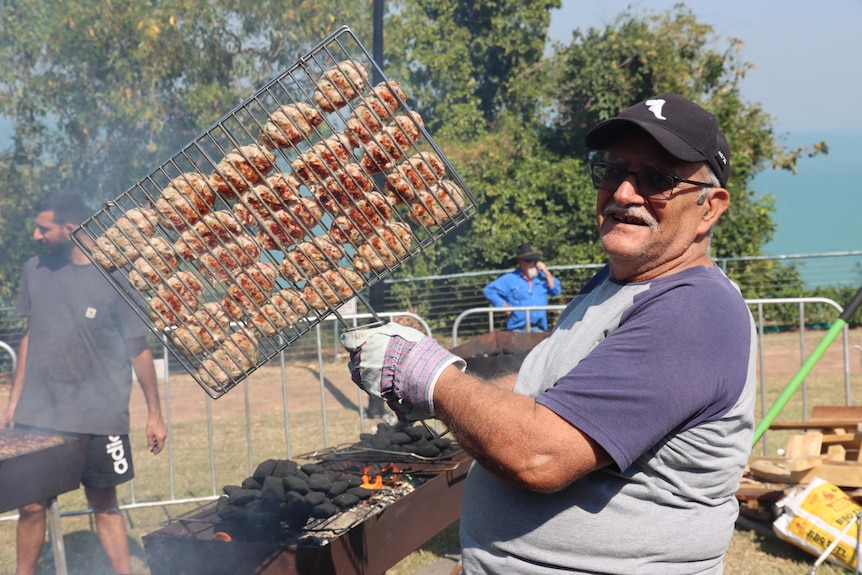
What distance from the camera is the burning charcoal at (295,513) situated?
3729mm

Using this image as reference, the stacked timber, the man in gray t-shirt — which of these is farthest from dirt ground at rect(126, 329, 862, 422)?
the man in gray t-shirt

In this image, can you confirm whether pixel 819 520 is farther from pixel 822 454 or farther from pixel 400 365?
pixel 400 365

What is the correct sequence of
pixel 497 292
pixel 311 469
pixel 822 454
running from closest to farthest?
pixel 311 469 → pixel 822 454 → pixel 497 292

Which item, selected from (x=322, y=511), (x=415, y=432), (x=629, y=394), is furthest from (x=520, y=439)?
(x=415, y=432)

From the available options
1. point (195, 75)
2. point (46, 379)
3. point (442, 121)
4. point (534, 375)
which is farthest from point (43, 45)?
point (442, 121)

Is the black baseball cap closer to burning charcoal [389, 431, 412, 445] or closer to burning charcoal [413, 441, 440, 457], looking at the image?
burning charcoal [413, 441, 440, 457]

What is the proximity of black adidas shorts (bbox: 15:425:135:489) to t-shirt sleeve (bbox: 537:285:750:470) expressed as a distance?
4.03 metres

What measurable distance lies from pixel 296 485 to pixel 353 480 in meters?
0.36

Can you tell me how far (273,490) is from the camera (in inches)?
152

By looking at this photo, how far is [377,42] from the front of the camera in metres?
7.78

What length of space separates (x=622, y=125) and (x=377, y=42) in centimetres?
603

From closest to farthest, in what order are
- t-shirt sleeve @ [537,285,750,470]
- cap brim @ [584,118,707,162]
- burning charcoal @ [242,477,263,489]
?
t-shirt sleeve @ [537,285,750,470], cap brim @ [584,118,707,162], burning charcoal @ [242,477,263,489]

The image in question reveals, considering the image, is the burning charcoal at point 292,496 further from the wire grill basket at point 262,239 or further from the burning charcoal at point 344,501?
the wire grill basket at point 262,239

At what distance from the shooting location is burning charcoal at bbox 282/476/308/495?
3.84 m
